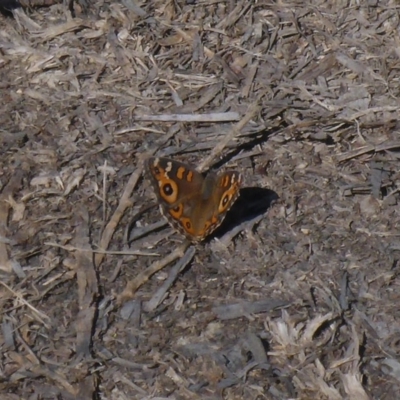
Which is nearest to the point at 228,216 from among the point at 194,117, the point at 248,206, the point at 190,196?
the point at 248,206

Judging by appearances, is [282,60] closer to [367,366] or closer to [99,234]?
[99,234]

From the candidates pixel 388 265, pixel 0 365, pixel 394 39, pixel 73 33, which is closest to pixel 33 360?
pixel 0 365

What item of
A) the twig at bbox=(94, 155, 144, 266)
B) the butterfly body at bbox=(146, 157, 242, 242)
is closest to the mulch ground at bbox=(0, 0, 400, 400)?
the twig at bbox=(94, 155, 144, 266)

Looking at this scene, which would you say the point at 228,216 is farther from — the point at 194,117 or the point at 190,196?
the point at 194,117

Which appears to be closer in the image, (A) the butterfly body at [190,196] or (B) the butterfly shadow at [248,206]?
(A) the butterfly body at [190,196]

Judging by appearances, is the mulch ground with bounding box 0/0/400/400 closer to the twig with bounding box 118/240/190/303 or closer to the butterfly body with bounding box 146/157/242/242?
the twig with bounding box 118/240/190/303

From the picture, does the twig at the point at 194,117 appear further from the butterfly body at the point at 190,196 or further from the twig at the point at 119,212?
the butterfly body at the point at 190,196

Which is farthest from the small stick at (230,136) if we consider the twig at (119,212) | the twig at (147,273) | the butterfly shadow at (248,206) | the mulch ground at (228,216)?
the twig at (147,273)
